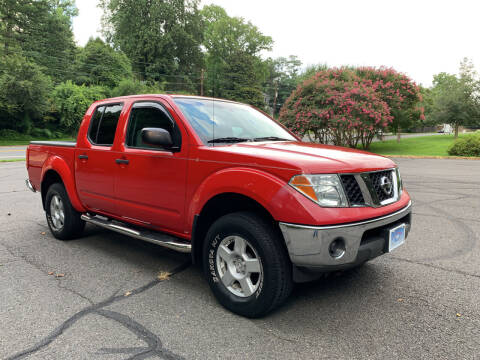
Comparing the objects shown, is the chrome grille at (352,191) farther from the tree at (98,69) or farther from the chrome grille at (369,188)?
the tree at (98,69)

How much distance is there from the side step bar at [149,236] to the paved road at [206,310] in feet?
1.44

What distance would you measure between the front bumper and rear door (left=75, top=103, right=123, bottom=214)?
243 centimetres

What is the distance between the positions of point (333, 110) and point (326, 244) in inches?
704

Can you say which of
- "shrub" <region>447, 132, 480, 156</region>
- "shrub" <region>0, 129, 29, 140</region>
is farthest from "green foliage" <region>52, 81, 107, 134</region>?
"shrub" <region>447, 132, 480, 156</region>

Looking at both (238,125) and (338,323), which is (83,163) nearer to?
(238,125)

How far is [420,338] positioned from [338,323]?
1.89 ft

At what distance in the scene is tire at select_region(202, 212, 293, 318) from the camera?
2.67 meters

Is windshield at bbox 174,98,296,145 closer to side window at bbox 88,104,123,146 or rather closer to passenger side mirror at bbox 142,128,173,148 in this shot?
passenger side mirror at bbox 142,128,173,148

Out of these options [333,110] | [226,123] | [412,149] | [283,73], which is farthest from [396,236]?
[283,73]

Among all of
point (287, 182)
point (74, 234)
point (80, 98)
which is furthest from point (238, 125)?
point (80, 98)

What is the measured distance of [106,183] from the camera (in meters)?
4.21

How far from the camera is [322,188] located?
8.56 ft

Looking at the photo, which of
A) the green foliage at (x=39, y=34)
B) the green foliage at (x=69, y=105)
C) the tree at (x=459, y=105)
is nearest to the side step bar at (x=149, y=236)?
the green foliage at (x=69, y=105)

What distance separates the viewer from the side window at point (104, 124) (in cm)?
428
